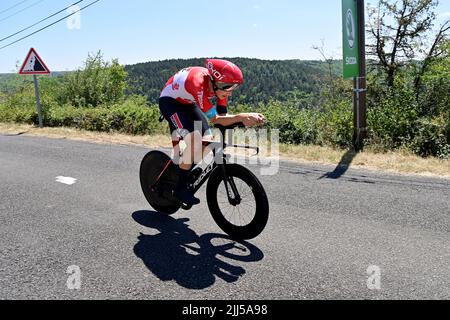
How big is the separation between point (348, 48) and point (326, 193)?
4315 millimetres

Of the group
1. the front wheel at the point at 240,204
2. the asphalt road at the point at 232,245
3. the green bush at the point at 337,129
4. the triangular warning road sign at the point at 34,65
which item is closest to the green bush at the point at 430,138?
the green bush at the point at 337,129

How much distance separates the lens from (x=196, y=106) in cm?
424

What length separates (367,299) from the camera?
289cm

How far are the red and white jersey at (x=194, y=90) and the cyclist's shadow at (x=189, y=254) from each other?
1.33 m

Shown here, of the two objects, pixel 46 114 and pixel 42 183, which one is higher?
pixel 46 114

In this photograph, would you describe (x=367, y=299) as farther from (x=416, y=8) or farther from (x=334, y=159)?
(x=416, y=8)

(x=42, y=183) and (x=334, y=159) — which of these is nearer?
(x=42, y=183)

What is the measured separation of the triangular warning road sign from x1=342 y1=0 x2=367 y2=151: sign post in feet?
32.5

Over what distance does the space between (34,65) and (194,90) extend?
453 inches

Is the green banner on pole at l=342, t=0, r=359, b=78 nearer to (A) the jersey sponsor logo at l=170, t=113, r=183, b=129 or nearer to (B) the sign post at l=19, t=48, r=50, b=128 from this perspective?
(A) the jersey sponsor logo at l=170, t=113, r=183, b=129

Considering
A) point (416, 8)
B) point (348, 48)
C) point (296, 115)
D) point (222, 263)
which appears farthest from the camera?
point (416, 8)

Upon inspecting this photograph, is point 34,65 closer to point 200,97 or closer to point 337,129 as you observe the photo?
Result: point 337,129

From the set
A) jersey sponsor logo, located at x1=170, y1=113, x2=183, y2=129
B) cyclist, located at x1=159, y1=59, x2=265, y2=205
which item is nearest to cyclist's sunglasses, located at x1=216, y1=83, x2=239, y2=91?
cyclist, located at x1=159, y1=59, x2=265, y2=205

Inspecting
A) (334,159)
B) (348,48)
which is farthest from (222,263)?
(348,48)
